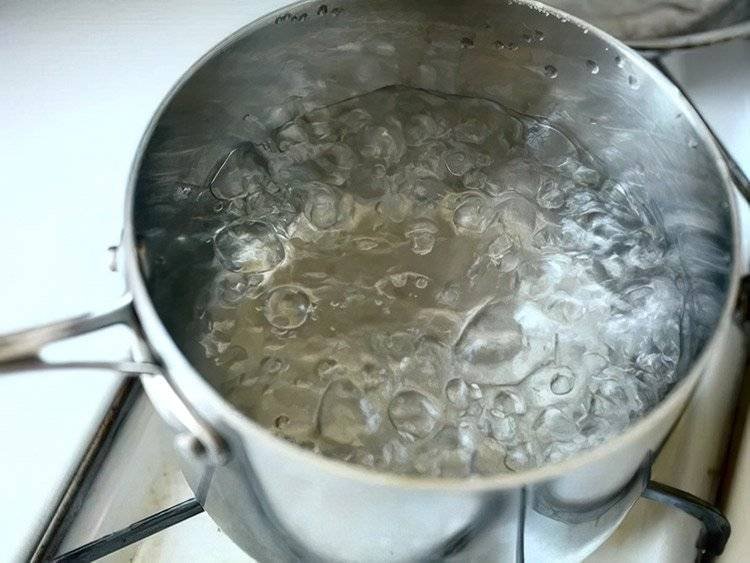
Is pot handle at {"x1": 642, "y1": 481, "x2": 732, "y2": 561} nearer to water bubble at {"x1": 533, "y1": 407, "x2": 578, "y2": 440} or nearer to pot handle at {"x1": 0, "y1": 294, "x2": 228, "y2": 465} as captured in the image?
Result: water bubble at {"x1": 533, "y1": 407, "x2": 578, "y2": 440}

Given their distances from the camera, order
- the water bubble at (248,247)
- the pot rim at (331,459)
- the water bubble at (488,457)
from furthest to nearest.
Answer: the water bubble at (248,247), the water bubble at (488,457), the pot rim at (331,459)

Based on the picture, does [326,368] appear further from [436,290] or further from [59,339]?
[59,339]

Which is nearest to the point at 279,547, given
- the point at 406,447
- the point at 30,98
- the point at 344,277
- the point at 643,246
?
the point at 406,447

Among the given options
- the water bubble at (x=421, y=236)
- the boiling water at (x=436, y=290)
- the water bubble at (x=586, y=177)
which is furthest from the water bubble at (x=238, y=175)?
the water bubble at (x=586, y=177)

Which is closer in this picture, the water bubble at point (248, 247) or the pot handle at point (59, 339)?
the pot handle at point (59, 339)

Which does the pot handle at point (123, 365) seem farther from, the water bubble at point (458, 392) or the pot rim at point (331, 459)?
the water bubble at point (458, 392)

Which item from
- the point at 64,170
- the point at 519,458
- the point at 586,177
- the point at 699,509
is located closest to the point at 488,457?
the point at 519,458

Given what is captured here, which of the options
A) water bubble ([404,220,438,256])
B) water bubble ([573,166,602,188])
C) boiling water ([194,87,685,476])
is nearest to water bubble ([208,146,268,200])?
boiling water ([194,87,685,476])
